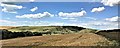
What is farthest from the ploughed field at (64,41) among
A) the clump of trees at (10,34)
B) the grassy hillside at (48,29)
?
the grassy hillside at (48,29)

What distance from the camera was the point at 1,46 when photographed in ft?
58.5

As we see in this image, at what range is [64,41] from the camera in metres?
17.7

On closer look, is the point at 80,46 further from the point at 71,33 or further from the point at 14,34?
the point at 14,34

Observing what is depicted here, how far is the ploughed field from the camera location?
57.6ft

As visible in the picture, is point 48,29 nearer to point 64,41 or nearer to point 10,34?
point 64,41

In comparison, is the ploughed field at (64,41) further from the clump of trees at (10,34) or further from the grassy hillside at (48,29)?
the grassy hillside at (48,29)

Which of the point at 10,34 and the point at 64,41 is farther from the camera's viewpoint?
the point at 10,34

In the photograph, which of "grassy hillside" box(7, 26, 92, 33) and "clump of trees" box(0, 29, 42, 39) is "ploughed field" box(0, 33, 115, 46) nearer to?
"clump of trees" box(0, 29, 42, 39)

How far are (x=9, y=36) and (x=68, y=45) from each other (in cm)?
242

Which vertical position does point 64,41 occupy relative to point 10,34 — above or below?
below

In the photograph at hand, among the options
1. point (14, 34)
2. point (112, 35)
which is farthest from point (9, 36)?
point (112, 35)

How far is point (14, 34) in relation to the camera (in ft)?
58.5

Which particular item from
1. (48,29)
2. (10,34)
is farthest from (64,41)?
(10,34)

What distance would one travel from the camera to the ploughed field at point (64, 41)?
17.6m
